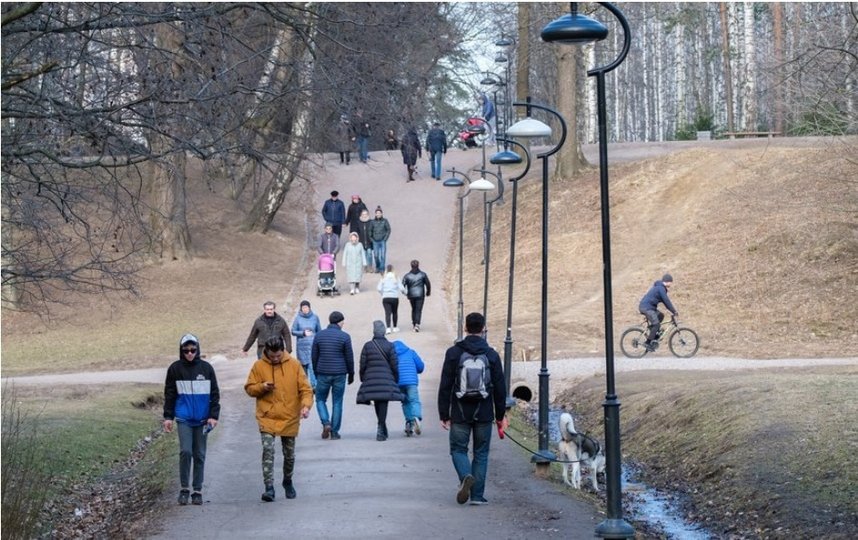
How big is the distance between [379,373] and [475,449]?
5268 mm

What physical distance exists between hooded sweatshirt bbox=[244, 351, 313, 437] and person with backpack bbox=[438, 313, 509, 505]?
157 cm

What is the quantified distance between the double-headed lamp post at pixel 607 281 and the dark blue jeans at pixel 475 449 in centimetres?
243

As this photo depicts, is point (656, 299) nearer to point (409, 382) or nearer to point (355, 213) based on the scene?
point (409, 382)

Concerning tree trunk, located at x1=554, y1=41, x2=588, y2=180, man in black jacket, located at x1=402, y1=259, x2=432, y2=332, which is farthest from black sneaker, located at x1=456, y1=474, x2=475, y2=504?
tree trunk, located at x1=554, y1=41, x2=588, y2=180

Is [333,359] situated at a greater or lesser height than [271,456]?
greater

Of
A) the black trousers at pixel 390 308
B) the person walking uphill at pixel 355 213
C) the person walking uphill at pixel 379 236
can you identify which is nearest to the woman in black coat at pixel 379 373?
the black trousers at pixel 390 308

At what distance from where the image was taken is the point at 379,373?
17547 mm

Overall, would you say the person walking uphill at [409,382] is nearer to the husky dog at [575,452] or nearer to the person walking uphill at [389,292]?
the husky dog at [575,452]

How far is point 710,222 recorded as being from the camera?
3972cm

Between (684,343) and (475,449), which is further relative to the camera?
(684,343)

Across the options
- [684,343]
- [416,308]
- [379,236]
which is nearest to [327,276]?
[379,236]

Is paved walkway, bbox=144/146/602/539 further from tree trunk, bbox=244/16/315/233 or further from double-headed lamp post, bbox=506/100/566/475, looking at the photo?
tree trunk, bbox=244/16/315/233

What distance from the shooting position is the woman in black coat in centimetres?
1747

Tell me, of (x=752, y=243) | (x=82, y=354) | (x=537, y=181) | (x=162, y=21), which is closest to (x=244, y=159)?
(x=162, y=21)
